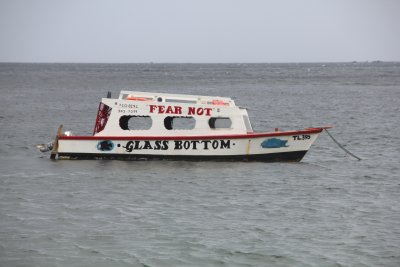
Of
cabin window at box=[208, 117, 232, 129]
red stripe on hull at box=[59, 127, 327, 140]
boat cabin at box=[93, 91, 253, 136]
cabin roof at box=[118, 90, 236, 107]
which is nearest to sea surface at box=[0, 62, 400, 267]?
red stripe on hull at box=[59, 127, 327, 140]

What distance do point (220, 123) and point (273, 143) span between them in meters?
2.16

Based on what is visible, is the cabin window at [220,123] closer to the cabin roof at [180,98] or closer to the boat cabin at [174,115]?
the boat cabin at [174,115]

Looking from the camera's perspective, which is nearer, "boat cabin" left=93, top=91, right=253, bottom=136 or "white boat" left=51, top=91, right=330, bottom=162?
"white boat" left=51, top=91, right=330, bottom=162

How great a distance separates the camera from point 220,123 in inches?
1022

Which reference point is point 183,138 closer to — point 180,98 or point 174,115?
point 174,115

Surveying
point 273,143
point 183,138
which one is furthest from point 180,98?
point 273,143

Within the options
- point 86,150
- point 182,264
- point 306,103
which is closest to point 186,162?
point 86,150

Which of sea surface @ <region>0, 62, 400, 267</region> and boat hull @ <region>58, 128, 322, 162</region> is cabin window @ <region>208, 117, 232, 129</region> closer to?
boat hull @ <region>58, 128, 322, 162</region>

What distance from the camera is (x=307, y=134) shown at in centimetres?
2523

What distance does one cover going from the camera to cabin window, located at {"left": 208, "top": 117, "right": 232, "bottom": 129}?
1017 inches

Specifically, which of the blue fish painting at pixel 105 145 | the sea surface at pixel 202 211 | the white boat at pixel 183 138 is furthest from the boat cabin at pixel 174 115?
the sea surface at pixel 202 211

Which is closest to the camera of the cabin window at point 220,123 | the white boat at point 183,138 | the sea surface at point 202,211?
the sea surface at point 202,211

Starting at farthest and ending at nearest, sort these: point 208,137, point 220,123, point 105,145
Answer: point 220,123 < point 105,145 < point 208,137

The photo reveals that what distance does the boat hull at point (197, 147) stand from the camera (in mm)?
25203
